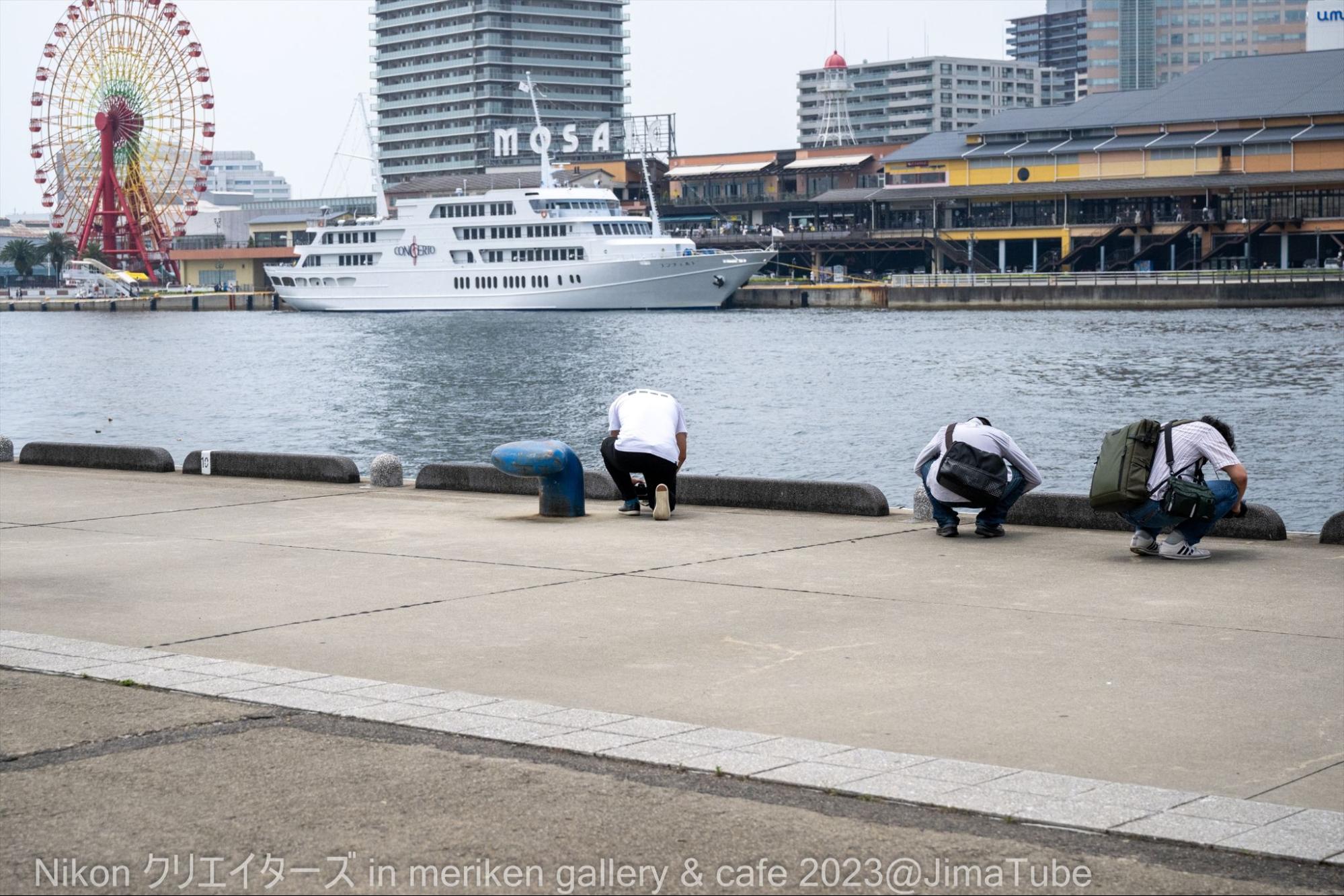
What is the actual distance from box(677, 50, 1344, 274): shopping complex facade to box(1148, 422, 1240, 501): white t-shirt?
82167 millimetres

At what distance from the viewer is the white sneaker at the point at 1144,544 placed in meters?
9.75

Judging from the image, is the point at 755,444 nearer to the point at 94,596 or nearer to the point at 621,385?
the point at 621,385

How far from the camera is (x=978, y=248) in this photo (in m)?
102

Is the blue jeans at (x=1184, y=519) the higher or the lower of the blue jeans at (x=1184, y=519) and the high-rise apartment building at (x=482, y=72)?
the lower

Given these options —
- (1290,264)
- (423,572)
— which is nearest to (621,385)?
(423,572)

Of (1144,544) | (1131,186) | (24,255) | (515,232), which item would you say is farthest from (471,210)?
(1144,544)

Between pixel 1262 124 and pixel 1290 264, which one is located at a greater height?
pixel 1262 124

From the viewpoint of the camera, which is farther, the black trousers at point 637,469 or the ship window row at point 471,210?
the ship window row at point 471,210

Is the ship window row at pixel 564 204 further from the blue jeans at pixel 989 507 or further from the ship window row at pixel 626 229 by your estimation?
the blue jeans at pixel 989 507

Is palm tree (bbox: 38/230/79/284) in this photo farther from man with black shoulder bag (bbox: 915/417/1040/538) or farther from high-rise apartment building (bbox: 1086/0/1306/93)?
man with black shoulder bag (bbox: 915/417/1040/538)

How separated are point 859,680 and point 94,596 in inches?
176

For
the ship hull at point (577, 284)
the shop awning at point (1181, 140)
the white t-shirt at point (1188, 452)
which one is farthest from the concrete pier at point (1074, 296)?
the white t-shirt at point (1188, 452)

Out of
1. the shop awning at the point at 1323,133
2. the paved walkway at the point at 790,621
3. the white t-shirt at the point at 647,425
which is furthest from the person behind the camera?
the shop awning at the point at 1323,133

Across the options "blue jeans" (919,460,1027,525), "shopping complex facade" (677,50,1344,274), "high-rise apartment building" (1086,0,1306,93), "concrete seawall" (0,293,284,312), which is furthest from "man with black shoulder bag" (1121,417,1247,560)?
"high-rise apartment building" (1086,0,1306,93)
